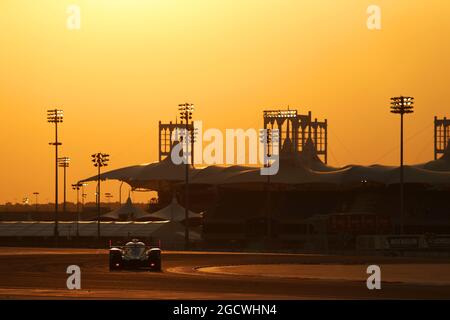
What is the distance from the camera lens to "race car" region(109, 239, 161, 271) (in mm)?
62219

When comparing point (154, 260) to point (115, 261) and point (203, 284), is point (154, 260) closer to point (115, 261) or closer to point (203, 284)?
point (115, 261)

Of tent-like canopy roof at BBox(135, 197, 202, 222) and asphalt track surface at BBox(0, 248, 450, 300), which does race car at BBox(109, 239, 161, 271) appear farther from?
tent-like canopy roof at BBox(135, 197, 202, 222)

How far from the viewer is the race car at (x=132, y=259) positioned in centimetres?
6222

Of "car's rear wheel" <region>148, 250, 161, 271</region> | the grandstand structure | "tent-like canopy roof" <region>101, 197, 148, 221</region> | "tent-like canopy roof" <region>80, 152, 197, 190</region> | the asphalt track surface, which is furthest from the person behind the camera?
"tent-like canopy roof" <region>80, 152, 197, 190</region>

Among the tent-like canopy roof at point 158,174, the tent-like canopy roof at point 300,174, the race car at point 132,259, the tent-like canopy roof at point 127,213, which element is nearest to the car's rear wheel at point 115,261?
the race car at point 132,259

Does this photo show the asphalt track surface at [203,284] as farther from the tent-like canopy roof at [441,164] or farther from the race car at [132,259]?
the tent-like canopy roof at [441,164]

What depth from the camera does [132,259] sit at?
62.2 m

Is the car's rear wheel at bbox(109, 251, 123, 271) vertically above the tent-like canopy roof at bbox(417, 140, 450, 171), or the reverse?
the tent-like canopy roof at bbox(417, 140, 450, 171)

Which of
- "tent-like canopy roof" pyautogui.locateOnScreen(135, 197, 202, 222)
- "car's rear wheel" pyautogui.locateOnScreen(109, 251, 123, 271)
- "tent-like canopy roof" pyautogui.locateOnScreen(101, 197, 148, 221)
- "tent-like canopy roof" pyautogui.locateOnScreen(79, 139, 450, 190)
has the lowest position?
"tent-like canopy roof" pyautogui.locateOnScreen(101, 197, 148, 221)

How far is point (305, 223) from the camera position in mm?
146875

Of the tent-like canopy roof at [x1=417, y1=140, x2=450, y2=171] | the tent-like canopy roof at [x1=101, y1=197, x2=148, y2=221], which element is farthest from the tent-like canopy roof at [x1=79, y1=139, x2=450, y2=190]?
the tent-like canopy roof at [x1=101, y1=197, x2=148, y2=221]
